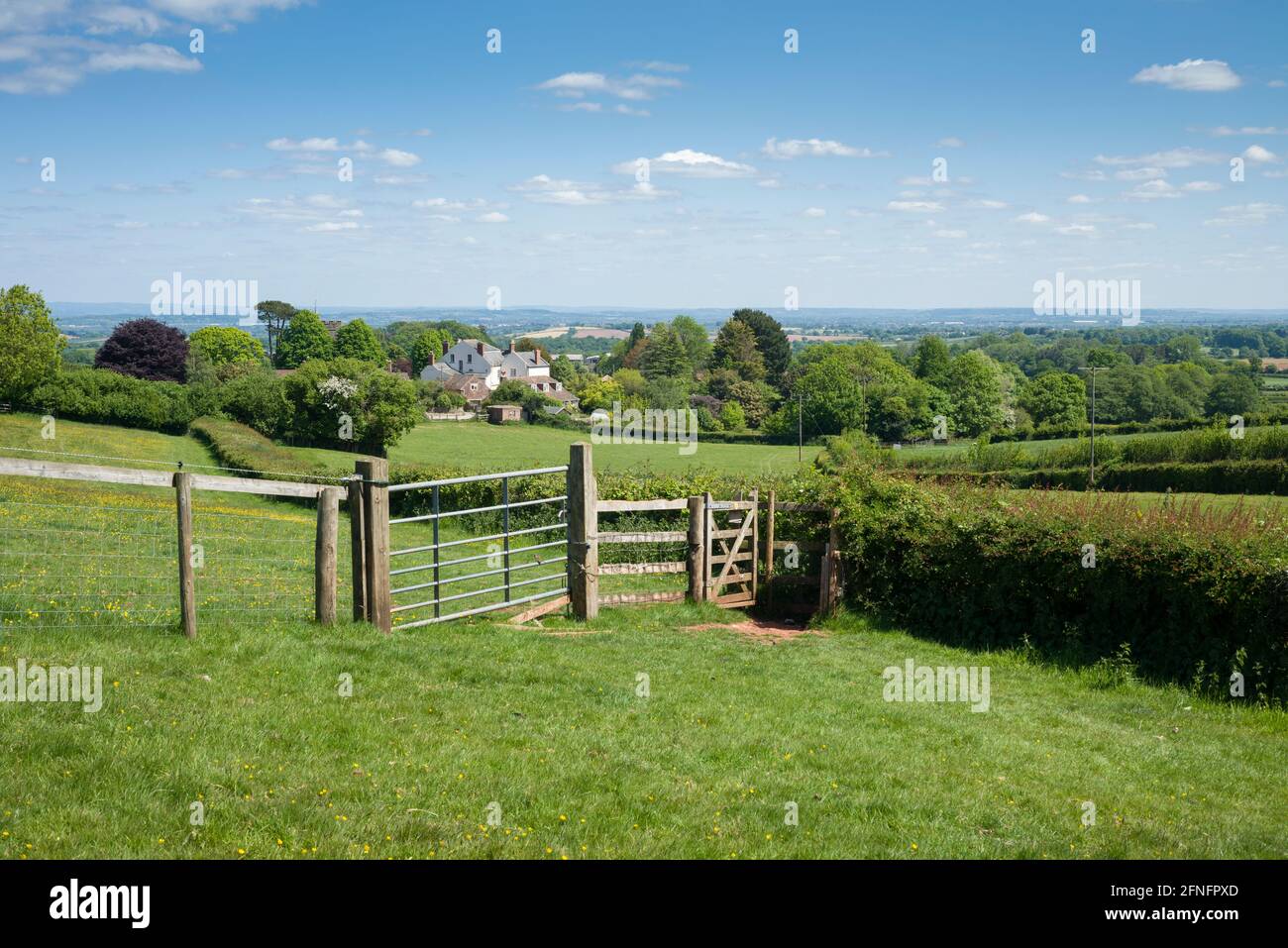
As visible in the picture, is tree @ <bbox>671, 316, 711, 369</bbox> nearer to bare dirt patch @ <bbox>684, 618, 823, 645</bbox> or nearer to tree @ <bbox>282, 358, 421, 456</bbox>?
tree @ <bbox>282, 358, 421, 456</bbox>

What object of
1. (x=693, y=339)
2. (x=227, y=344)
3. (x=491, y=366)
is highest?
(x=693, y=339)

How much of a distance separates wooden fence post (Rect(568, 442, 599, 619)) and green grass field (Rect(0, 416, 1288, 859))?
106cm

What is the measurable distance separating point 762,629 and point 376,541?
21.0 ft

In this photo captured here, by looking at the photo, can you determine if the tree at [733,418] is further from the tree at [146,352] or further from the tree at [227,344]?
the tree at [227,344]

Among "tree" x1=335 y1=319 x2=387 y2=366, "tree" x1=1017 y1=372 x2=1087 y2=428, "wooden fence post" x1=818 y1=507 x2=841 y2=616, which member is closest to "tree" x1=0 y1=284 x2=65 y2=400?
"wooden fence post" x1=818 y1=507 x2=841 y2=616

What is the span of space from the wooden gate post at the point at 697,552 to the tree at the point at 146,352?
293ft

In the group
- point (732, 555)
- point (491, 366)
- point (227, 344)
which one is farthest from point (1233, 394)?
point (227, 344)

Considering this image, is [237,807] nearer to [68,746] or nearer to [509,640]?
[68,746]

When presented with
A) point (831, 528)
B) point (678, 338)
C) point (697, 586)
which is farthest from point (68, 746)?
point (678, 338)

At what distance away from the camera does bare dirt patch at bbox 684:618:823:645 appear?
13414 mm

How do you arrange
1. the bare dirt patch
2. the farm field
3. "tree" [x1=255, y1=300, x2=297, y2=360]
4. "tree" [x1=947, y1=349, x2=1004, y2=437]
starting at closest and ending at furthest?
1. the bare dirt patch
2. the farm field
3. "tree" [x1=947, y1=349, x2=1004, y2=437]
4. "tree" [x1=255, y1=300, x2=297, y2=360]

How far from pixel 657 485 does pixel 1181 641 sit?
13.0 meters

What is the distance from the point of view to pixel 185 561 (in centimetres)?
837

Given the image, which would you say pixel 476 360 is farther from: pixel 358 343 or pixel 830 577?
pixel 830 577
